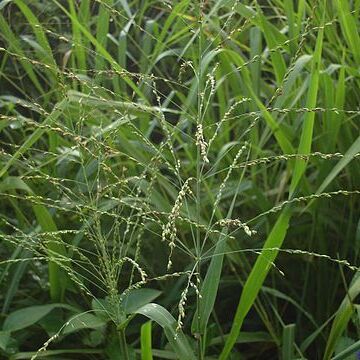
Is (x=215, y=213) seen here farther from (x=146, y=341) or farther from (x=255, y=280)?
(x=146, y=341)

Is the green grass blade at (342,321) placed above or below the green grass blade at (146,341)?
below

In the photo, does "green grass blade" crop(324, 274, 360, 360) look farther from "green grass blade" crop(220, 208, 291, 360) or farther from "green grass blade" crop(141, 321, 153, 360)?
"green grass blade" crop(141, 321, 153, 360)

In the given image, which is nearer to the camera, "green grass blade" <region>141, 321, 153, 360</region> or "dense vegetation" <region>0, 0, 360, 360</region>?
"green grass blade" <region>141, 321, 153, 360</region>

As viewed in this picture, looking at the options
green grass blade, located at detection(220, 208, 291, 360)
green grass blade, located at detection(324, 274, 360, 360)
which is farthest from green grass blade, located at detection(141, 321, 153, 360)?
green grass blade, located at detection(324, 274, 360, 360)

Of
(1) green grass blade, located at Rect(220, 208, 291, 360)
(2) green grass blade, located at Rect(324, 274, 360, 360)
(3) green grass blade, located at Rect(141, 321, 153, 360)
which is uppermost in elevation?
(3) green grass blade, located at Rect(141, 321, 153, 360)

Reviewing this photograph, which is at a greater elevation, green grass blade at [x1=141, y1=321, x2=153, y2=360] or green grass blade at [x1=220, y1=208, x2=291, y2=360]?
green grass blade at [x1=141, y1=321, x2=153, y2=360]

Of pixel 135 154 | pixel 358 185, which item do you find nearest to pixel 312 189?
pixel 358 185

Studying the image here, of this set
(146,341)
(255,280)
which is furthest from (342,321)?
(146,341)

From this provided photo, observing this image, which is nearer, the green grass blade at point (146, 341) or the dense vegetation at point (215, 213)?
the green grass blade at point (146, 341)

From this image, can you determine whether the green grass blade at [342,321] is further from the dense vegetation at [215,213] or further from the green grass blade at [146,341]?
the green grass blade at [146,341]

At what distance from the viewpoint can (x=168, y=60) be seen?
209cm

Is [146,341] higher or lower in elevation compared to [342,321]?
higher

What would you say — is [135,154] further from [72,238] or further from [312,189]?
[312,189]

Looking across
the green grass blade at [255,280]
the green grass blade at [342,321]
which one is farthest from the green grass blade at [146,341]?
the green grass blade at [342,321]
